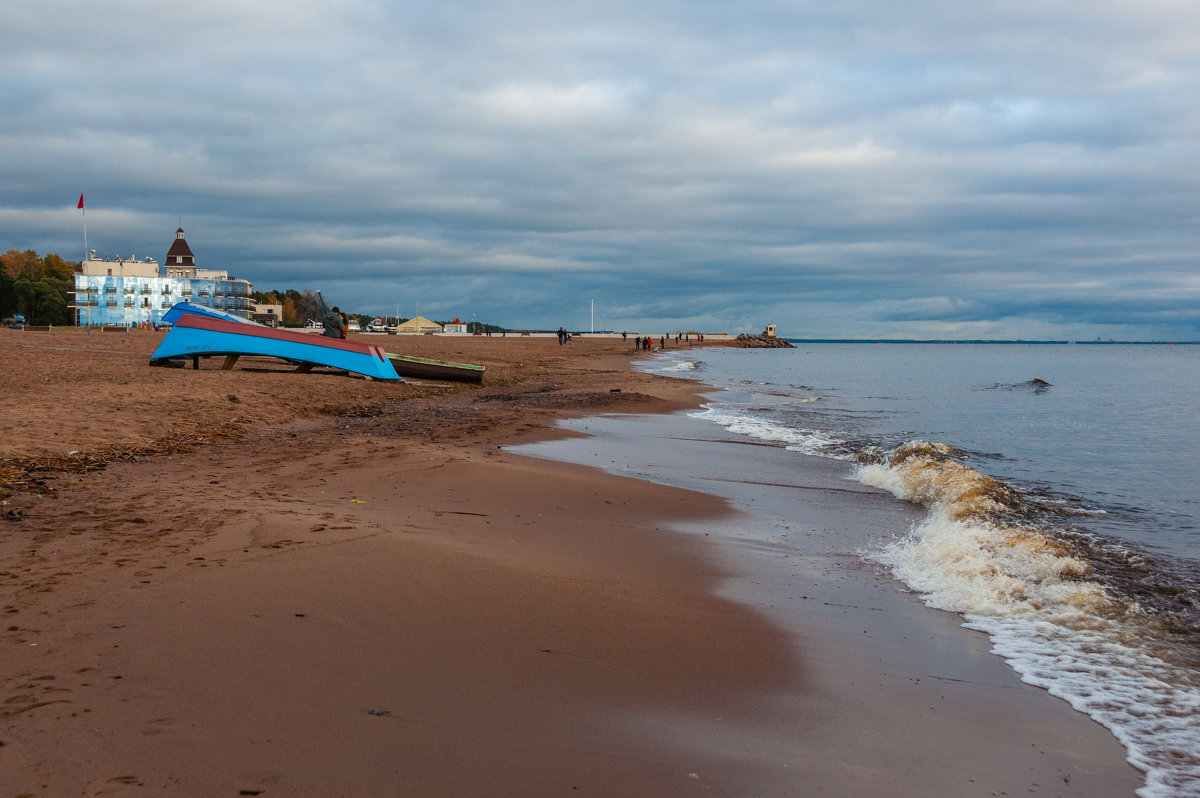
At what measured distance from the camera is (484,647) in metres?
3.91

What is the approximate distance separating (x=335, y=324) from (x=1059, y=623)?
66.7ft

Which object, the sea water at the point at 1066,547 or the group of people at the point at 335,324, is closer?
the sea water at the point at 1066,547

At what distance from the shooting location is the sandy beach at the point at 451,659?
2809 millimetres

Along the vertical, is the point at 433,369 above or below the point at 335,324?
below

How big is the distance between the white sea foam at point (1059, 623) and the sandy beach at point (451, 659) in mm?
209

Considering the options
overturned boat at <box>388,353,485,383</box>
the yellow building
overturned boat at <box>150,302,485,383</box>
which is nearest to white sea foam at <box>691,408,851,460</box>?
overturned boat at <box>388,353,485,383</box>

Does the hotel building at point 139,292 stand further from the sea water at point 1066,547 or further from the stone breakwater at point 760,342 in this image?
the sea water at point 1066,547

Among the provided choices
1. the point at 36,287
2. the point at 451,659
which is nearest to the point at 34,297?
the point at 36,287

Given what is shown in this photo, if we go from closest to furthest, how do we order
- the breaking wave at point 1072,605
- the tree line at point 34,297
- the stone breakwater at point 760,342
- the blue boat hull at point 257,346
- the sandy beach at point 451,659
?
the sandy beach at point 451,659
the breaking wave at point 1072,605
the blue boat hull at point 257,346
the tree line at point 34,297
the stone breakwater at point 760,342

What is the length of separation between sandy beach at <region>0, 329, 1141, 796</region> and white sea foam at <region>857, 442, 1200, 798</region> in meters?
0.21

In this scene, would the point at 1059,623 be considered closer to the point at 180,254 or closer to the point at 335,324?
the point at 335,324

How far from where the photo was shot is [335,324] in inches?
877

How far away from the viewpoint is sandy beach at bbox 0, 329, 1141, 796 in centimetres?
281

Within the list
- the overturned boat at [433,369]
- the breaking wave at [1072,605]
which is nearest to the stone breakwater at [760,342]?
the overturned boat at [433,369]
